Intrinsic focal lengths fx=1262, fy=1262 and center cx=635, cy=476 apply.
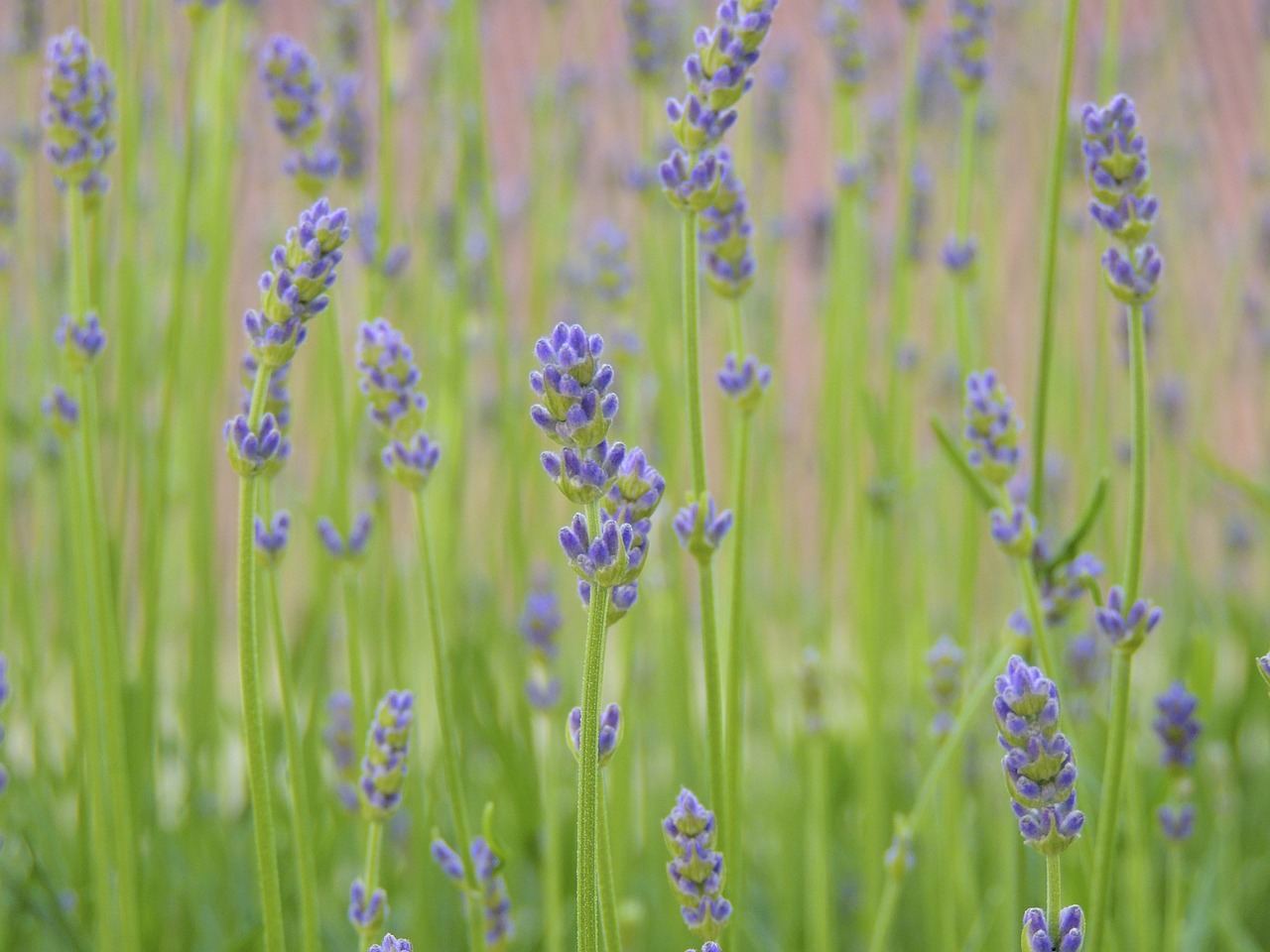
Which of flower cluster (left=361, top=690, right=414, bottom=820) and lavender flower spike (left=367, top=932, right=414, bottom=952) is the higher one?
flower cluster (left=361, top=690, right=414, bottom=820)

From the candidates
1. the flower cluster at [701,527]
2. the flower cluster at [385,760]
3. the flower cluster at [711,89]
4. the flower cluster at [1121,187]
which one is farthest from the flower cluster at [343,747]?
the flower cluster at [1121,187]

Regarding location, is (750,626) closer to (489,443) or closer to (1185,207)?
(489,443)

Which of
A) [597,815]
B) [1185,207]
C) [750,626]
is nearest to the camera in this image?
[597,815]

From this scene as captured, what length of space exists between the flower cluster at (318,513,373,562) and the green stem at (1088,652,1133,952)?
1.56 feet

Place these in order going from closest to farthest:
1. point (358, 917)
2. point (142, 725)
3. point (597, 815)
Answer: point (597, 815) → point (358, 917) → point (142, 725)

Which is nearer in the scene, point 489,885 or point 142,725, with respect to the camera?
point 489,885

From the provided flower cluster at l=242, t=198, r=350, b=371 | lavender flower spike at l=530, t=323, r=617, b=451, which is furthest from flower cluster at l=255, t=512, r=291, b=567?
lavender flower spike at l=530, t=323, r=617, b=451

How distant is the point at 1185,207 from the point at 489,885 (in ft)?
7.35

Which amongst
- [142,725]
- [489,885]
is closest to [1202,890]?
[489,885]

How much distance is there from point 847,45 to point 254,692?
32.9 inches

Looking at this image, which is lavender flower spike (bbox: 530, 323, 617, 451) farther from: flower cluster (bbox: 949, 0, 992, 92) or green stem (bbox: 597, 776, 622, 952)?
flower cluster (bbox: 949, 0, 992, 92)

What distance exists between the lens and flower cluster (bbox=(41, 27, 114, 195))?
76cm

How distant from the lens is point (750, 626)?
135 cm

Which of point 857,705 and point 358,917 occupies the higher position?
point 358,917
